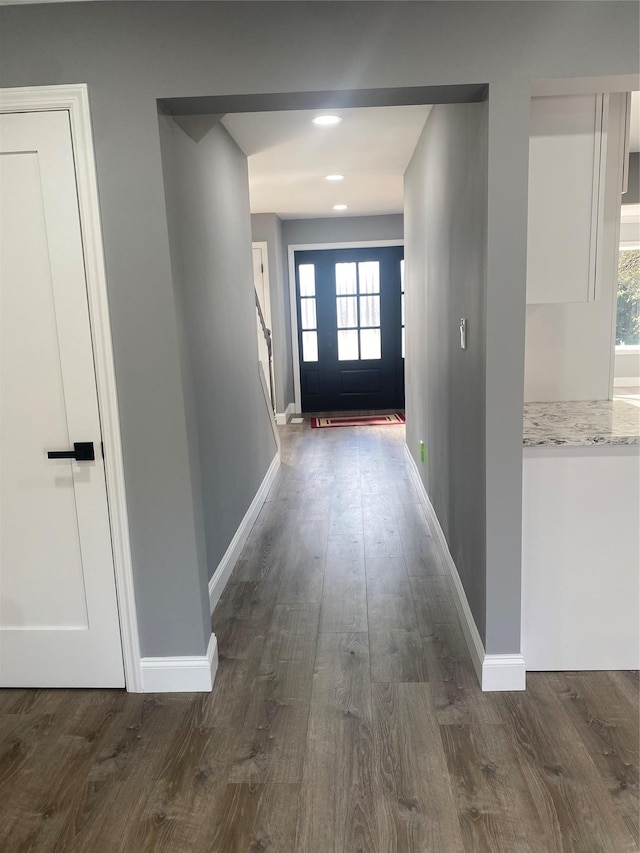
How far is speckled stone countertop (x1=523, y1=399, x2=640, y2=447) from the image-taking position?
2055 mm

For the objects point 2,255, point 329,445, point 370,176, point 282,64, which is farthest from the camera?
point 329,445

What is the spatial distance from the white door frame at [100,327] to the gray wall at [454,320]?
4.11 feet

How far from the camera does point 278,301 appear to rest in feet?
23.1

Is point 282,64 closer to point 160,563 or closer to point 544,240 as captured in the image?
point 544,240

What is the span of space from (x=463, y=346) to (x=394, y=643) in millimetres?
1259

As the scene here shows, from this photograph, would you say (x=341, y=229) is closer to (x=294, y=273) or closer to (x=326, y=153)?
(x=294, y=273)

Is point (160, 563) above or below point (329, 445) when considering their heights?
above

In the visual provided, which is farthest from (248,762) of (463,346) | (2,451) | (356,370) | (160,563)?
(356,370)

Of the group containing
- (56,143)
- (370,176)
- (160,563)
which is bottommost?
(160,563)

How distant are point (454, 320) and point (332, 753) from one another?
1.81 meters

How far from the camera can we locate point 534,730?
1.94 metres

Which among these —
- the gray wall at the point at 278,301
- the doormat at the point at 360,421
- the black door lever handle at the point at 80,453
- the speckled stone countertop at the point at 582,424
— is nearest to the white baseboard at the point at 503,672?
the speckled stone countertop at the point at 582,424

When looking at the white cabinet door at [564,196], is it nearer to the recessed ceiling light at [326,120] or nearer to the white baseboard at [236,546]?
the recessed ceiling light at [326,120]

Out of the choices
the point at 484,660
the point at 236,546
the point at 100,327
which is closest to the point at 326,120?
the point at 100,327
